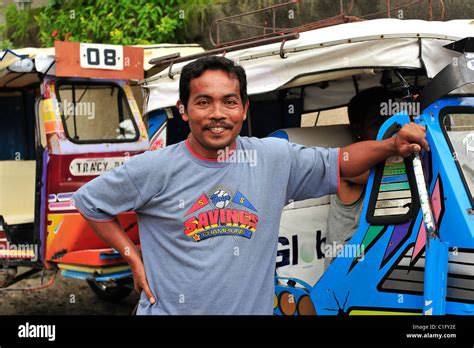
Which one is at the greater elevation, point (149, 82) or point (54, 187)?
point (149, 82)

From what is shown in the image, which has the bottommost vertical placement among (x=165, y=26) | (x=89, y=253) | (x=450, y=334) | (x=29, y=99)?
(x=89, y=253)

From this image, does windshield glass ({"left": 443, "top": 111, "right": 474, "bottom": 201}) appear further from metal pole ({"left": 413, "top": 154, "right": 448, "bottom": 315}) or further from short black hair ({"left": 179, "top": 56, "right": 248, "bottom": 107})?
short black hair ({"left": 179, "top": 56, "right": 248, "bottom": 107})

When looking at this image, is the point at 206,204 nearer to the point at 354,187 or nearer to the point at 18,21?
the point at 354,187

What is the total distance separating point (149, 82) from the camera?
648 centimetres

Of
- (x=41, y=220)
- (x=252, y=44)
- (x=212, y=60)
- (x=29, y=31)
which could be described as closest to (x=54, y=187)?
(x=41, y=220)

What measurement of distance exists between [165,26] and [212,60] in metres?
8.97

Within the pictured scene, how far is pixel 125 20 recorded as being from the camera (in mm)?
12023

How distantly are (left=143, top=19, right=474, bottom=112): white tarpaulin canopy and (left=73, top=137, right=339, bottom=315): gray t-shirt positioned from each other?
1612mm

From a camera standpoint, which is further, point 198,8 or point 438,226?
point 198,8

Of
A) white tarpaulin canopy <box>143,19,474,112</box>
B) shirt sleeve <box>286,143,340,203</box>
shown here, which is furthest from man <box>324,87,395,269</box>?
shirt sleeve <box>286,143,340,203</box>

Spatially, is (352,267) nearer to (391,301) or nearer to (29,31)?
(391,301)

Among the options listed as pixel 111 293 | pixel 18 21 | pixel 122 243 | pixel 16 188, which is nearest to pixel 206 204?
pixel 122 243

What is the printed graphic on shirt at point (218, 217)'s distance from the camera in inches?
116

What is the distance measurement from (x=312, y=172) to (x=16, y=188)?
6436mm
